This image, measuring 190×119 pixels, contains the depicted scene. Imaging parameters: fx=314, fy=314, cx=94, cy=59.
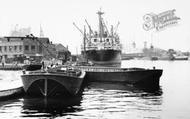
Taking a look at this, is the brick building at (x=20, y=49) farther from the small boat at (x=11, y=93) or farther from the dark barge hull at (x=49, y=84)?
the dark barge hull at (x=49, y=84)

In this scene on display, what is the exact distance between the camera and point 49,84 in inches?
1331

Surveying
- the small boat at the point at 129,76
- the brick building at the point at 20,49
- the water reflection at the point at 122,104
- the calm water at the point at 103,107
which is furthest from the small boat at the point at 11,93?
the brick building at the point at 20,49

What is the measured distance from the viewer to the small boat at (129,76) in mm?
49116

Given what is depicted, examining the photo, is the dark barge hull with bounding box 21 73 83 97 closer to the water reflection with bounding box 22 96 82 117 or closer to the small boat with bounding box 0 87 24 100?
the water reflection with bounding box 22 96 82 117

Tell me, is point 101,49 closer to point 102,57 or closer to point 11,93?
point 102,57

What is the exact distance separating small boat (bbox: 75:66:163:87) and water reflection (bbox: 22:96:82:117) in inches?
653

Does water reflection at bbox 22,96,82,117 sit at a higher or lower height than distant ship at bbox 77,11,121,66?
lower

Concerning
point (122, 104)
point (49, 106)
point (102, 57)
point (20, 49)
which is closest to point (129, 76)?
point (122, 104)

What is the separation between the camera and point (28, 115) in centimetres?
2744

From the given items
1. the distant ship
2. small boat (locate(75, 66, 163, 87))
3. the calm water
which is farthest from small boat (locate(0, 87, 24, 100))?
the distant ship

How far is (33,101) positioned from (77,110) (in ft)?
20.3

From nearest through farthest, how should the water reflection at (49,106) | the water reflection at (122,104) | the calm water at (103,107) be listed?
the calm water at (103,107) < the water reflection at (122,104) < the water reflection at (49,106)

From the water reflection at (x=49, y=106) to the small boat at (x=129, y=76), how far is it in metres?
16.6

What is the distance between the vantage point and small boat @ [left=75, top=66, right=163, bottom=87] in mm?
49116
